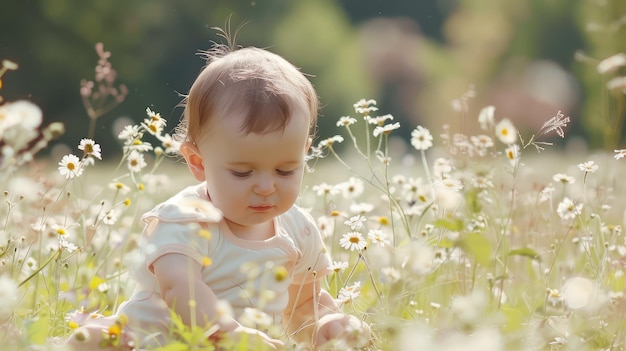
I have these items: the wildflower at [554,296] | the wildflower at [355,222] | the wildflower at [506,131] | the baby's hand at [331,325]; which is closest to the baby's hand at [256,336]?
the baby's hand at [331,325]

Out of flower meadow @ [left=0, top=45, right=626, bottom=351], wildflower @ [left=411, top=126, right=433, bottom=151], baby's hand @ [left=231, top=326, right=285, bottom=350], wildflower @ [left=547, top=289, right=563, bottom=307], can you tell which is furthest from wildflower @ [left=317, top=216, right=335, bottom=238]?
baby's hand @ [left=231, top=326, right=285, bottom=350]

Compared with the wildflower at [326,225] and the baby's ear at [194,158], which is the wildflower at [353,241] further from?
the wildflower at [326,225]

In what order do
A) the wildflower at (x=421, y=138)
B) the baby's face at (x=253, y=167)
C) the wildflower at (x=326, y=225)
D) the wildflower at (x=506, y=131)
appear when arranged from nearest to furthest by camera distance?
1. the wildflower at (x=506, y=131)
2. the baby's face at (x=253, y=167)
3. the wildflower at (x=421, y=138)
4. the wildflower at (x=326, y=225)

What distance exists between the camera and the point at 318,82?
16797 millimetres

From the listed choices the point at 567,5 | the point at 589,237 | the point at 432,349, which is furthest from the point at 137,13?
the point at 432,349

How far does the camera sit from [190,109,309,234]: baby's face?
2.34m

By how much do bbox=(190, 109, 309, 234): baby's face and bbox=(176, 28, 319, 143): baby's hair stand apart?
0.9 inches

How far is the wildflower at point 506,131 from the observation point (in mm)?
2219

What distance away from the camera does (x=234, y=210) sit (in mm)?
2402

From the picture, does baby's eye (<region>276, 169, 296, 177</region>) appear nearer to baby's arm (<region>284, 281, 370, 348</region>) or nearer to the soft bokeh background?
baby's arm (<region>284, 281, 370, 348</region>)

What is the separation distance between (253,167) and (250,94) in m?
0.18

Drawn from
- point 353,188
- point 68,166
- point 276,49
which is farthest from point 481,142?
point 276,49

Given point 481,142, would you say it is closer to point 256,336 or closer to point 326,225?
point 326,225

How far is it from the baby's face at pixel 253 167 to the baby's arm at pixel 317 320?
23 cm
